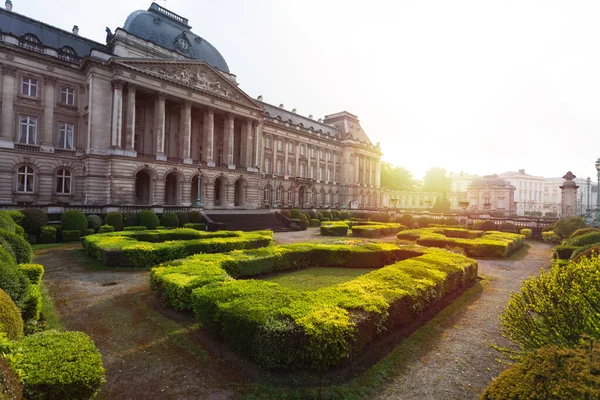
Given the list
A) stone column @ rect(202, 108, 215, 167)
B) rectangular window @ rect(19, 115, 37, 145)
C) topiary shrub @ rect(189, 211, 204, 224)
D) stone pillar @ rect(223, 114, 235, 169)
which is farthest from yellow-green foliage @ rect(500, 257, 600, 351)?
rectangular window @ rect(19, 115, 37, 145)

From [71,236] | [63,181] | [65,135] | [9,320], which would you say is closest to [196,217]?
[71,236]

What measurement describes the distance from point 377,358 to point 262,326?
232 centimetres

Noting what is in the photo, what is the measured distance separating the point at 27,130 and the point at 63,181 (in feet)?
18.4

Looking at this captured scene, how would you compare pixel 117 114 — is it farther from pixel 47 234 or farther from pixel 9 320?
pixel 9 320

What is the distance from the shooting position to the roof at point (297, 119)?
53178mm

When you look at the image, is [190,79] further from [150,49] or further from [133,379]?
[133,379]

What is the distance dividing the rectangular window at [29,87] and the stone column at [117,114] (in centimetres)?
734

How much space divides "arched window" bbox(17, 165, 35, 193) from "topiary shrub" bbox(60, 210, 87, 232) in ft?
39.4

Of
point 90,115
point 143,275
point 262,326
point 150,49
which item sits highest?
point 150,49

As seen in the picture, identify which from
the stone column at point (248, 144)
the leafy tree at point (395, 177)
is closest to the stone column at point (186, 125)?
the stone column at point (248, 144)

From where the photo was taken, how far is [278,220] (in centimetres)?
3375

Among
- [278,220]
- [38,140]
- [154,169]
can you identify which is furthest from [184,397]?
[38,140]

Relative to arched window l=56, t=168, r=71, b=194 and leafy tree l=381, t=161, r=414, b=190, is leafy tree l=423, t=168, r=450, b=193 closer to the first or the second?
leafy tree l=381, t=161, r=414, b=190

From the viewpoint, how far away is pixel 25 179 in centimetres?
2792
